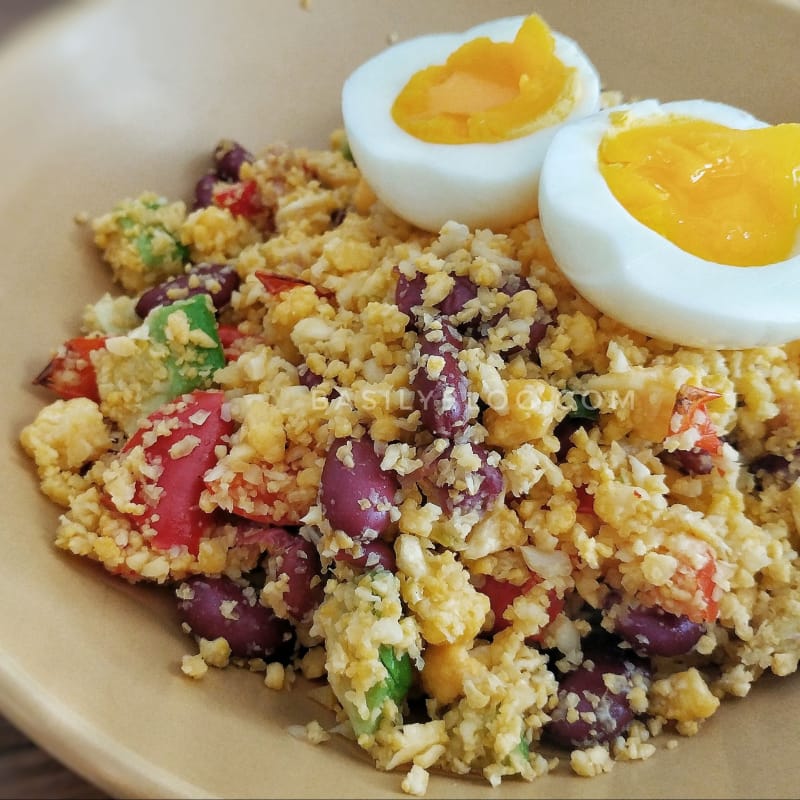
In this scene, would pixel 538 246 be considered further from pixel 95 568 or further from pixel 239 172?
pixel 95 568

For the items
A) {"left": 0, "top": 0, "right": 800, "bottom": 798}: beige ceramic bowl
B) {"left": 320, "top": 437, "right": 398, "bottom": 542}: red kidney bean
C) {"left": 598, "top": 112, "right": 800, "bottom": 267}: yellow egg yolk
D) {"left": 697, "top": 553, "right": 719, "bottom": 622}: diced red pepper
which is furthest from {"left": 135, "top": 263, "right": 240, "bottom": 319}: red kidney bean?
{"left": 697, "top": 553, "right": 719, "bottom": 622}: diced red pepper

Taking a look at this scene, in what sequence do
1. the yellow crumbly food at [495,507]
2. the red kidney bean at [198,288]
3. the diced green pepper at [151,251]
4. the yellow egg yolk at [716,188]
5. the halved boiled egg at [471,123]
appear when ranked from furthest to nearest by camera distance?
the diced green pepper at [151,251], the red kidney bean at [198,288], the halved boiled egg at [471,123], the yellow egg yolk at [716,188], the yellow crumbly food at [495,507]

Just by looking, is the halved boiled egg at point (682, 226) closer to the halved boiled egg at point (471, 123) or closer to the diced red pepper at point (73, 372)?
the halved boiled egg at point (471, 123)

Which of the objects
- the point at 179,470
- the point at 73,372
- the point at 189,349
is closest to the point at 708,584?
the point at 179,470

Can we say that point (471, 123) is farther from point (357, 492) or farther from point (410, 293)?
point (357, 492)

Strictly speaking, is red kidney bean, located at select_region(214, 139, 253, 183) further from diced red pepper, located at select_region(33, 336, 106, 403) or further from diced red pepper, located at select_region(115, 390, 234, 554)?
Answer: diced red pepper, located at select_region(115, 390, 234, 554)

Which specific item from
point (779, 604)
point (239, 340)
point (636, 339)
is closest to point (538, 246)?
point (636, 339)

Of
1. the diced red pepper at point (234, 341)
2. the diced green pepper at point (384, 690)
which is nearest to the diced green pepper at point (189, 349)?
the diced red pepper at point (234, 341)
